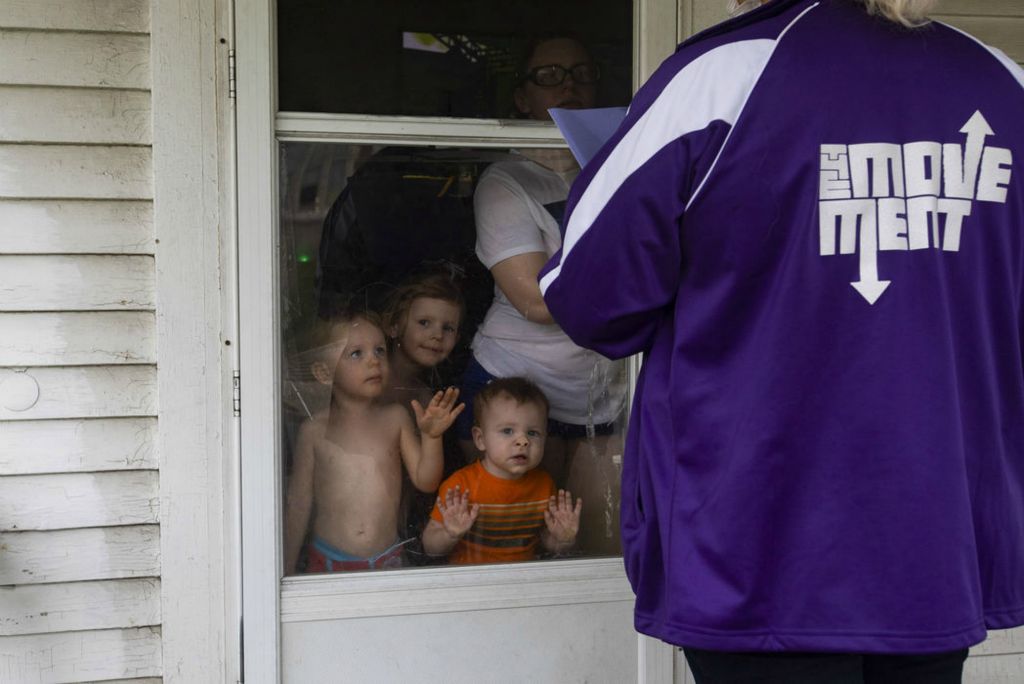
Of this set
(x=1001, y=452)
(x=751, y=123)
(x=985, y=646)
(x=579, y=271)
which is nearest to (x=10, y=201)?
(x=579, y=271)

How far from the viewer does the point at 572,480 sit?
10.1 feet

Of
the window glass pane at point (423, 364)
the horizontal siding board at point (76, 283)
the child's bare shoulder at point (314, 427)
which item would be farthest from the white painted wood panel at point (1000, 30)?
the horizontal siding board at point (76, 283)

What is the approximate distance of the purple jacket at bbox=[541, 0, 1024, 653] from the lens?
162 cm

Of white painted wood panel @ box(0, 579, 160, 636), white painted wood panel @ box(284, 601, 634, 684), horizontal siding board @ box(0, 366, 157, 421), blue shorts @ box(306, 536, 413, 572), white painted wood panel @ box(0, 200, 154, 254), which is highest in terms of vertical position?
white painted wood panel @ box(0, 200, 154, 254)

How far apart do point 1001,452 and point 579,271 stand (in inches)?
27.2

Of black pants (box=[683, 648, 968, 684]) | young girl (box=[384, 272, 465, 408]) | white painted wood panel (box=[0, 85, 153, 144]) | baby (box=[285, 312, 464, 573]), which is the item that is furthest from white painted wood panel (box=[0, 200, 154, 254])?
black pants (box=[683, 648, 968, 684])

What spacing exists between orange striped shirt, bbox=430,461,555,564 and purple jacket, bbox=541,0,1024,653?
1330 millimetres

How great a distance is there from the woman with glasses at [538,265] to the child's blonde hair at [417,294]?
0.34 ft

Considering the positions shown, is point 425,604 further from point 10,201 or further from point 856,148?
point 856,148

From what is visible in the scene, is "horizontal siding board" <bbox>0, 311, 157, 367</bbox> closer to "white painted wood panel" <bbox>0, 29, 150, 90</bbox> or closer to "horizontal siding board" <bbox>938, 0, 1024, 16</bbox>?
"white painted wood panel" <bbox>0, 29, 150, 90</bbox>

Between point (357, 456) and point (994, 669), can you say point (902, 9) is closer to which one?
point (357, 456)

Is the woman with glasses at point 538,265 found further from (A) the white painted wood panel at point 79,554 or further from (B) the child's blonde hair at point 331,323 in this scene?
(A) the white painted wood panel at point 79,554

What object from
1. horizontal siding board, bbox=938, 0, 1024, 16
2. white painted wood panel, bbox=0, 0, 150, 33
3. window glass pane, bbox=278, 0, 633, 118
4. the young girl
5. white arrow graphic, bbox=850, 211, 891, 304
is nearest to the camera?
white arrow graphic, bbox=850, 211, 891, 304

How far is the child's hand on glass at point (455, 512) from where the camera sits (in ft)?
9.84
